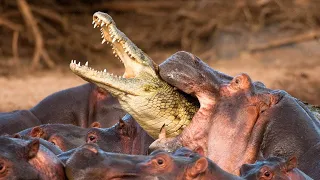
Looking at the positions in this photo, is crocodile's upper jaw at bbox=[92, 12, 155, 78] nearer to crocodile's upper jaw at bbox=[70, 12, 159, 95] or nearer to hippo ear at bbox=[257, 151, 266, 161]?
crocodile's upper jaw at bbox=[70, 12, 159, 95]

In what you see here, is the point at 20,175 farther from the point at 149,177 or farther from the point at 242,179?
the point at 242,179

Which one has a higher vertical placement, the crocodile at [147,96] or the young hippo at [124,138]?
the crocodile at [147,96]

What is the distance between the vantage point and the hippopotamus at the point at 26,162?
370 centimetres

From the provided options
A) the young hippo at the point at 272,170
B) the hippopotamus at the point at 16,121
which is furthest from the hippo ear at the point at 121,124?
the young hippo at the point at 272,170

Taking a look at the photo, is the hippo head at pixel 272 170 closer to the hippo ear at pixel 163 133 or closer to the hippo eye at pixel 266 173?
the hippo eye at pixel 266 173

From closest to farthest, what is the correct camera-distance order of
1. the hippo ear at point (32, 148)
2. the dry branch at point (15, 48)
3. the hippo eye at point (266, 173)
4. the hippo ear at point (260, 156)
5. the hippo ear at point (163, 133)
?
the hippo ear at point (32, 148), the hippo eye at point (266, 173), the hippo ear at point (260, 156), the hippo ear at point (163, 133), the dry branch at point (15, 48)

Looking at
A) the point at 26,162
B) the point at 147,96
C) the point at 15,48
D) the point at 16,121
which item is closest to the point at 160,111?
the point at 147,96

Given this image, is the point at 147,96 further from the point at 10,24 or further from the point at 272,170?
the point at 10,24

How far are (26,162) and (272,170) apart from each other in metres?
0.99

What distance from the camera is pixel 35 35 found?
1316 cm

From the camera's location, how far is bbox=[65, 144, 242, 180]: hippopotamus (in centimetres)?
369

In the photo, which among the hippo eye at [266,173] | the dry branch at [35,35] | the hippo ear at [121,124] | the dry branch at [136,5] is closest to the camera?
the hippo eye at [266,173]

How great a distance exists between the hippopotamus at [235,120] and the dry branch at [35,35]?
26.9 ft

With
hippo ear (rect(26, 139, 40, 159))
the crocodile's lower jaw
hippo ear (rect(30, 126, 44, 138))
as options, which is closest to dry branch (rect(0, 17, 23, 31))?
hippo ear (rect(30, 126, 44, 138))
